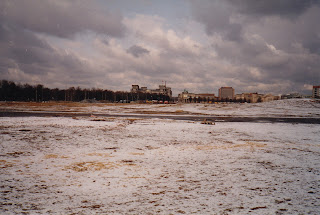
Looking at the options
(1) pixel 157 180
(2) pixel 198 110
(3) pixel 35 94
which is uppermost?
(3) pixel 35 94

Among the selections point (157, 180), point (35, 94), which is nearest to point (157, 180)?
point (157, 180)

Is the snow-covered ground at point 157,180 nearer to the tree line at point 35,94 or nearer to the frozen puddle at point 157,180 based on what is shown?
the frozen puddle at point 157,180

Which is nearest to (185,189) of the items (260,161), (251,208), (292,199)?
(251,208)

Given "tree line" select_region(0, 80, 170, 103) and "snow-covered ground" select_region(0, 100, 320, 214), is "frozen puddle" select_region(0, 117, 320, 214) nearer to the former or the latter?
"snow-covered ground" select_region(0, 100, 320, 214)

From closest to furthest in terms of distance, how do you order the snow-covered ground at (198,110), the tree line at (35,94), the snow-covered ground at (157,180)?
1. the snow-covered ground at (157,180)
2. the snow-covered ground at (198,110)
3. the tree line at (35,94)

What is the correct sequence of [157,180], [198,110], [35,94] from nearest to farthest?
1. [157,180]
2. [198,110]
3. [35,94]

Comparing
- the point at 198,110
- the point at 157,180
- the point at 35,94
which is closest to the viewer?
the point at 157,180

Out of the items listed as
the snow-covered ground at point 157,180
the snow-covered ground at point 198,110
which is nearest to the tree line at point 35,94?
the snow-covered ground at point 198,110

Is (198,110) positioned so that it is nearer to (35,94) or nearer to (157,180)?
(157,180)

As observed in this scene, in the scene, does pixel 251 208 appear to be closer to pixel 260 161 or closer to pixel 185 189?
pixel 185 189

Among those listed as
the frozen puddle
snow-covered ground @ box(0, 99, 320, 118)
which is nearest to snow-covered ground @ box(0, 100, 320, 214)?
the frozen puddle

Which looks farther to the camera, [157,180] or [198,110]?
[198,110]

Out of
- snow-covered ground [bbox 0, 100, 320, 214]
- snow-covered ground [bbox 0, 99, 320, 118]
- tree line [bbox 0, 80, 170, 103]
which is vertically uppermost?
tree line [bbox 0, 80, 170, 103]

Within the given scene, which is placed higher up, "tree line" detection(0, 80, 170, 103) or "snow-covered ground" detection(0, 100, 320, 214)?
"tree line" detection(0, 80, 170, 103)
